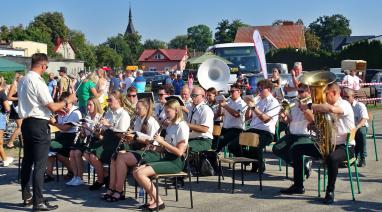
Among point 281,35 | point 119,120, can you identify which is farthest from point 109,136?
point 281,35

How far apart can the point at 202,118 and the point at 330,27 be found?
108 m

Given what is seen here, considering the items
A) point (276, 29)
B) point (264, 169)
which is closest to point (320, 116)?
point (264, 169)

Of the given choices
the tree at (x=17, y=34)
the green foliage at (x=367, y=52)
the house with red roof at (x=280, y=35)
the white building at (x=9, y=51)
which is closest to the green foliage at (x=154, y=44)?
the house with red roof at (x=280, y=35)

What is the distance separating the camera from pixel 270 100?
29.4ft

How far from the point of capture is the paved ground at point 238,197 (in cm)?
698

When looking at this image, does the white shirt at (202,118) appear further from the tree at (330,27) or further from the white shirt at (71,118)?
the tree at (330,27)

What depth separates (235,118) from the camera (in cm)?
927

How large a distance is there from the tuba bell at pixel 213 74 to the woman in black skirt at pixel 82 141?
5.10 m

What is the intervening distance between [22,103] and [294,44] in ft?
237

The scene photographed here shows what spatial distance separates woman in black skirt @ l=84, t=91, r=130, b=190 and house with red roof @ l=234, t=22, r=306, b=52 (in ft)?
220

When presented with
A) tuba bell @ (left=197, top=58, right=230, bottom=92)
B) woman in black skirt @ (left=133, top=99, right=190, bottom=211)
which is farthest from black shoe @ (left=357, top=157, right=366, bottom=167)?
tuba bell @ (left=197, top=58, right=230, bottom=92)

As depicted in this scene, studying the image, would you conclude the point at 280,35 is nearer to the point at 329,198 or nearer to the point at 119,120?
the point at 119,120

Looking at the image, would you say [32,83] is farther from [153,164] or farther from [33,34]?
[33,34]

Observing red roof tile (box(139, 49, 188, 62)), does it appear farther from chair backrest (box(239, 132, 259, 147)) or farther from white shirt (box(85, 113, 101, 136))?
chair backrest (box(239, 132, 259, 147))
